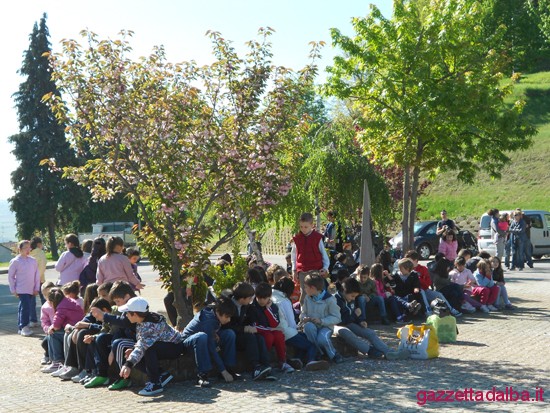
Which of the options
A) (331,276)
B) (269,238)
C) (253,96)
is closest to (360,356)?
(253,96)

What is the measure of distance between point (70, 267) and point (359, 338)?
5.95 m

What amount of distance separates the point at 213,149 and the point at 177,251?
1541 mm

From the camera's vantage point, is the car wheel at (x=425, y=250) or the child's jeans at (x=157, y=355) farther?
the car wheel at (x=425, y=250)

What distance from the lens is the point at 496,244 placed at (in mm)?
26641

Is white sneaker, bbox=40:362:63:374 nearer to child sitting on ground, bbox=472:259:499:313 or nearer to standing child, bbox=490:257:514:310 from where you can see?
child sitting on ground, bbox=472:259:499:313

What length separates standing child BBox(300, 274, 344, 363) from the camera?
10469mm

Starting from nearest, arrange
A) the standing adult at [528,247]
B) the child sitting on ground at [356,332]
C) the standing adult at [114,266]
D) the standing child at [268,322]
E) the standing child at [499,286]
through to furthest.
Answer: the standing child at [268,322] → the child sitting on ground at [356,332] → the standing adult at [114,266] → the standing child at [499,286] → the standing adult at [528,247]

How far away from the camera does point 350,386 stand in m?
8.99

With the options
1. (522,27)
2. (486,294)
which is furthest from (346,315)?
(522,27)

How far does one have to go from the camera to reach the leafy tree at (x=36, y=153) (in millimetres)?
53750

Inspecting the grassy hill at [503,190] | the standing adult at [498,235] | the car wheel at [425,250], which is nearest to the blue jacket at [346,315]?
the standing adult at [498,235]

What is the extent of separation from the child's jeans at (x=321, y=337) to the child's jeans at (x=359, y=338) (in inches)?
12.6

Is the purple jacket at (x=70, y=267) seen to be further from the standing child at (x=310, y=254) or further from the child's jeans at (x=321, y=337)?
the child's jeans at (x=321, y=337)

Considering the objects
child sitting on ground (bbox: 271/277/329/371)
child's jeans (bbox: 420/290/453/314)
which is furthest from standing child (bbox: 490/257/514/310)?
child sitting on ground (bbox: 271/277/329/371)
